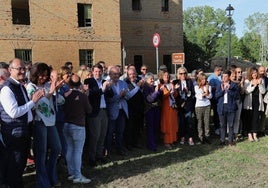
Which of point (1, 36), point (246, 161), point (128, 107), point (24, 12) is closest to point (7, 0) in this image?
point (1, 36)

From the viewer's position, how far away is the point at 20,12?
25281 millimetres

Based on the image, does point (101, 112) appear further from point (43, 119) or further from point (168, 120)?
point (168, 120)

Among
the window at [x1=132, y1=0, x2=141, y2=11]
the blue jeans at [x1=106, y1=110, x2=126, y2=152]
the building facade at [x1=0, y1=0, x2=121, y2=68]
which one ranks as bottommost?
the blue jeans at [x1=106, y1=110, x2=126, y2=152]

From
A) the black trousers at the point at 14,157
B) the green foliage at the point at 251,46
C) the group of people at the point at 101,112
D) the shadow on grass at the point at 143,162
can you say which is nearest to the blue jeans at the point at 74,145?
the group of people at the point at 101,112

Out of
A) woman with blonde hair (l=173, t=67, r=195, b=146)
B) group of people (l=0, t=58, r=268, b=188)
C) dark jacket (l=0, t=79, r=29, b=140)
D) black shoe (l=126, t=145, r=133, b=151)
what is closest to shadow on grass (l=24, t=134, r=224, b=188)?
black shoe (l=126, t=145, r=133, b=151)

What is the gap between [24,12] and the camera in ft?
83.9

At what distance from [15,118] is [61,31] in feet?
65.1

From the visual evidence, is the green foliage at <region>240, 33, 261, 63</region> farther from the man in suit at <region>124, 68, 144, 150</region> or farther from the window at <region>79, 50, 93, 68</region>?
the man in suit at <region>124, 68, 144, 150</region>

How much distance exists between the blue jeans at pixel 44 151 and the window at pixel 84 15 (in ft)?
65.6

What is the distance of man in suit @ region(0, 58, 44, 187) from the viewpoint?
4488 millimetres

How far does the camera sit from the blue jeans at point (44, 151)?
5.08m

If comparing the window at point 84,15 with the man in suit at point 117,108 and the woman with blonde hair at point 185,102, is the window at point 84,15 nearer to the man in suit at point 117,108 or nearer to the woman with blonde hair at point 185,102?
the woman with blonde hair at point 185,102

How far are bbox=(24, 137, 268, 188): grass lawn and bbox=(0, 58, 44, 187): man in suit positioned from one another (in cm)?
110

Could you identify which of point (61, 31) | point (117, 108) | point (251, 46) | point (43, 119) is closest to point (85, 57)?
point (61, 31)
